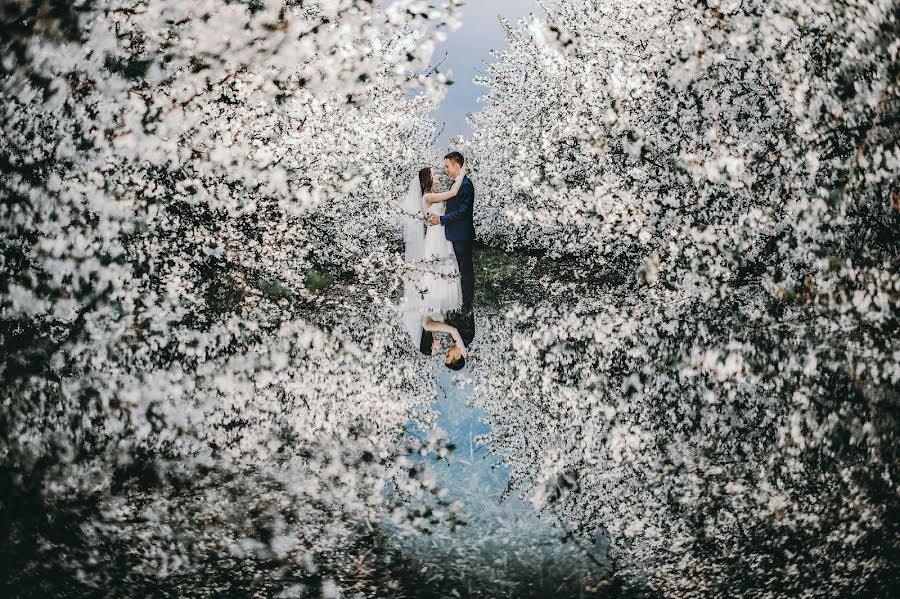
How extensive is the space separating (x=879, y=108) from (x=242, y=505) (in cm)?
686

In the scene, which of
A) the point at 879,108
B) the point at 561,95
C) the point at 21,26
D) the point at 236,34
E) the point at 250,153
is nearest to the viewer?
the point at 21,26

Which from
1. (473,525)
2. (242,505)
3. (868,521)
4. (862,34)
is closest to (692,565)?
(868,521)

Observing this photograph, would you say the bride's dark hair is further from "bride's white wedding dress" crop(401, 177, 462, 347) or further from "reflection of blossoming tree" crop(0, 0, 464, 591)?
"reflection of blossoming tree" crop(0, 0, 464, 591)

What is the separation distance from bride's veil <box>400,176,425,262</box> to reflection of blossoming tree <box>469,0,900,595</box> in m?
2.34

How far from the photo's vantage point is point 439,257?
13.6m

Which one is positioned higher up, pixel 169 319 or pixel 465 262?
pixel 169 319

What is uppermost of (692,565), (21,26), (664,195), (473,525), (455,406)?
(21,26)

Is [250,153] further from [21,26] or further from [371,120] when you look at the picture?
[371,120]

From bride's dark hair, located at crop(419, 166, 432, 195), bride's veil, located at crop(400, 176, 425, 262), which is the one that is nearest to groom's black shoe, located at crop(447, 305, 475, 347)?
bride's veil, located at crop(400, 176, 425, 262)

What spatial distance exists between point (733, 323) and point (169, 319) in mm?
9537

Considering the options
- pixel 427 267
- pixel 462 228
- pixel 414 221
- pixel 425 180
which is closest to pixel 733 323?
pixel 462 228

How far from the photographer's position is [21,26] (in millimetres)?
6203

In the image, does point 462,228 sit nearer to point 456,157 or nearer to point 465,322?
point 456,157

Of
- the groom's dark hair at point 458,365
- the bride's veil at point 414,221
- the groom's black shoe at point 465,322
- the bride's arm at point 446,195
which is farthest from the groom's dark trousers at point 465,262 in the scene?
the groom's dark hair at point 458,365
